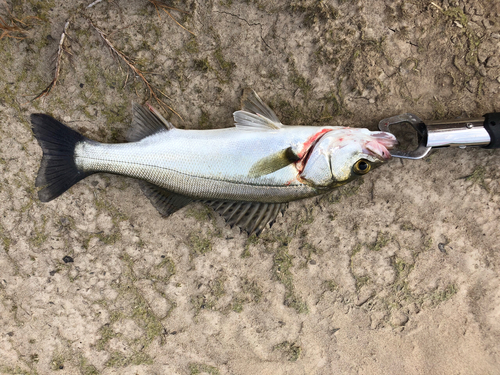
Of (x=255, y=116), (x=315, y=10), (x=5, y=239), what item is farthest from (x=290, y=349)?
(x=315, y=10)

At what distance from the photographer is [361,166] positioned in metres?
2.44

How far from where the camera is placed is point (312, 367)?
10.4ft

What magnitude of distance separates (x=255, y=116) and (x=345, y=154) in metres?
0.79

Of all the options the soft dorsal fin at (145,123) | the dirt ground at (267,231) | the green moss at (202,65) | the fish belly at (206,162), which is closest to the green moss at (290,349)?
the dirt ground at (267,231)

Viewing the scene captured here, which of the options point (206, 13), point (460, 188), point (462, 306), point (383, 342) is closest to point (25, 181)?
point (206, 13)

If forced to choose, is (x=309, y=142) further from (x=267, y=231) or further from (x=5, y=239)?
(x=5, y=239)

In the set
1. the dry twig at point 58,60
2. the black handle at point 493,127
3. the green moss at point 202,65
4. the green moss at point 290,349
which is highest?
the dry twig at point 58,60

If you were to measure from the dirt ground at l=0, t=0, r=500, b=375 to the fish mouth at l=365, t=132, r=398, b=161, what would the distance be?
1.33 ft

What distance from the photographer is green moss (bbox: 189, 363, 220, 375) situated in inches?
124

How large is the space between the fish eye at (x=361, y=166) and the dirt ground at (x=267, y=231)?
535mm

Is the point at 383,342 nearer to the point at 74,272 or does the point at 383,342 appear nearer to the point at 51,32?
the point at 74,272

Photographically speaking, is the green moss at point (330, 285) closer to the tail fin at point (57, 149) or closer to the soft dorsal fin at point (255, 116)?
the soft dorsal fin at point (255, 116)

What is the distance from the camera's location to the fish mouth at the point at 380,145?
7.88 ft

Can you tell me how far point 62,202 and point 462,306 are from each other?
4035 mm
